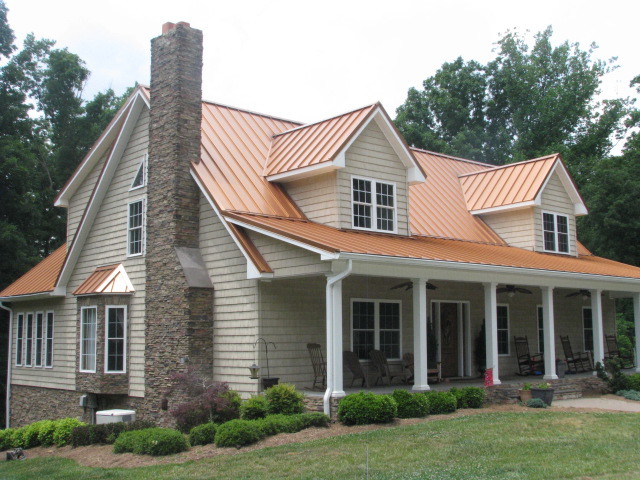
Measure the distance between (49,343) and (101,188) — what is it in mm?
5477

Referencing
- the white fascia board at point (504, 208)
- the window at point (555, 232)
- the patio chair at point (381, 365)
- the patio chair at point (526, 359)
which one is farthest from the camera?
the window at point (555, 232)

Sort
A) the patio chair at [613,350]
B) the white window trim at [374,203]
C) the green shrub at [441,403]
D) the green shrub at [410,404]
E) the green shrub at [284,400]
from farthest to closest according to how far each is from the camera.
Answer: the patio chair at [613,350] → the white window trim at [374,203] → the green shrub at [441,403] → the green shrub at [284,400] → the green shrub at [410,404]

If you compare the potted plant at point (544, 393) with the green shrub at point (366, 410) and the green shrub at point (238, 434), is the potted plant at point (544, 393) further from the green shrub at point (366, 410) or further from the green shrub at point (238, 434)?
the green shrub at point (238, 434)

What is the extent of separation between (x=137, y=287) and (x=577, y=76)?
3426cm

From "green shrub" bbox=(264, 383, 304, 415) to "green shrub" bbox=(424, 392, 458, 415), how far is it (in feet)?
8.45

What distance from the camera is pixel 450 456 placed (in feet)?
34.8

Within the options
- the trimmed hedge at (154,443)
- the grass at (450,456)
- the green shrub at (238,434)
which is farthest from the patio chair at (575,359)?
the trimmed hedge at (154,443)

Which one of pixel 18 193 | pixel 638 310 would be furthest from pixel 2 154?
pixel 638 310

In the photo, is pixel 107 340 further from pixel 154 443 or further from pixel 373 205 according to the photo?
pixel 373 205

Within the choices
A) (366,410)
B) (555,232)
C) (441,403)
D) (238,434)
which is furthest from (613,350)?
(238,434)

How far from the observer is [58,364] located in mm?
21344

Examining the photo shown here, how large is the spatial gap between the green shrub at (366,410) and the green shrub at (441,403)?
1.29 meters

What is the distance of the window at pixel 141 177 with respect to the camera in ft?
62.1

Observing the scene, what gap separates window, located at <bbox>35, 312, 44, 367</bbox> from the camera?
22.5 metres
